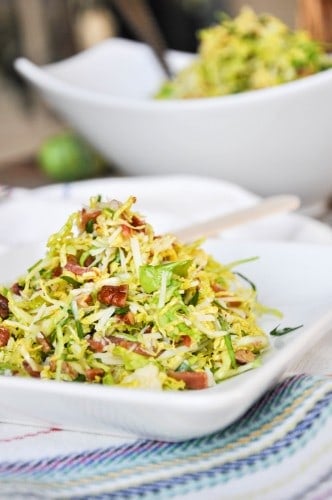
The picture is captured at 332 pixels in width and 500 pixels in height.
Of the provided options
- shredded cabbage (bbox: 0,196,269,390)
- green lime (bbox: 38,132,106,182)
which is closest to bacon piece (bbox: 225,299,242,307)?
shredded cabbage (bbox: 0,196,269,390)

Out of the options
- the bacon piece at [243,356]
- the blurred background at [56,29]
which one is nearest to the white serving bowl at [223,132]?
the bacon piece at [243,356]

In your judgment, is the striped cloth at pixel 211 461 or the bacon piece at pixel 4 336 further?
the bacon piece at pixel 4 336

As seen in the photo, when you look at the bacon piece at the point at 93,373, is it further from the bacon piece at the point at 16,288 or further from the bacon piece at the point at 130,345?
the bacon piece at the point at 16,288

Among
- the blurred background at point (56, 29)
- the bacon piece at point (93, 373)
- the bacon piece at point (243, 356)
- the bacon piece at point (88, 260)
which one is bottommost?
the blurred background at point (56, 29)

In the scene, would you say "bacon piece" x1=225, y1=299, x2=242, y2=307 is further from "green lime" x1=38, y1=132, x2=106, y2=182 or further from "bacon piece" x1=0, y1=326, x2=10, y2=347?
"green lime" x1=38, y1=132, x2=106, y2=182

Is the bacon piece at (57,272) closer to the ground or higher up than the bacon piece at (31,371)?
higher up

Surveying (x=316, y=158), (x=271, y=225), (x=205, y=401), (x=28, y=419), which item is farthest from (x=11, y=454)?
(x=316, y=158)

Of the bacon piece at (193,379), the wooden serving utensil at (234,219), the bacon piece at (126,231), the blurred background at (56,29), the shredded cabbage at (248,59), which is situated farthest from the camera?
the blurred background at (56,29)

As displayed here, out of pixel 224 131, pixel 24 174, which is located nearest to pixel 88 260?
pixel 224 131
